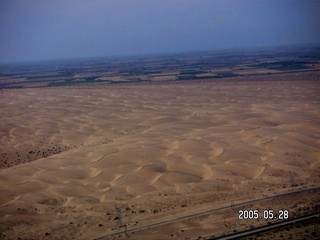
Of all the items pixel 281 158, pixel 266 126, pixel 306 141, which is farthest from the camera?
pixel 266 126

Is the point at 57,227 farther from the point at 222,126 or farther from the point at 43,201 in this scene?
the point at 222,126

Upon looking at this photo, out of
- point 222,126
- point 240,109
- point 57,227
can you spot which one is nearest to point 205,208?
point 57,227
